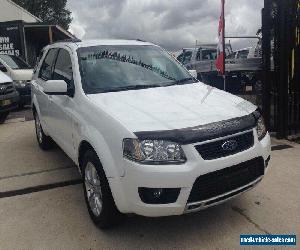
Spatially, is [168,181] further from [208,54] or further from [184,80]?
[208,54]

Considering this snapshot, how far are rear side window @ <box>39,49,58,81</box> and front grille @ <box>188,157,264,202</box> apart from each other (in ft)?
10.7

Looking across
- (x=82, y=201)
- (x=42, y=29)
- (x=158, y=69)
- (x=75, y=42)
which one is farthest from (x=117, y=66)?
(x=42, y=29)

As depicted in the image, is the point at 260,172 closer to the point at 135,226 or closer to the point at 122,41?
the point at 135,226

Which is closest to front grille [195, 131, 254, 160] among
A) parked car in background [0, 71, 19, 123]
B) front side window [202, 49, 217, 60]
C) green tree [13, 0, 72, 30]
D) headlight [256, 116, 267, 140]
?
headlight [256, 116, 267, 140]

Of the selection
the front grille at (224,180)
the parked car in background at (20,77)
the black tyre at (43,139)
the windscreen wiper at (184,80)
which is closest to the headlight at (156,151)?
the front grille at (224,180)

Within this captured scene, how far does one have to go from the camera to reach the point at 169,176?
9.71 ft

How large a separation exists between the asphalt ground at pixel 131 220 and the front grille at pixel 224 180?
50cm

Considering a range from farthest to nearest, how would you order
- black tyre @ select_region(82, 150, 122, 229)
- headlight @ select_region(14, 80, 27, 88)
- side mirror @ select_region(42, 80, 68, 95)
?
headlight @ select_region(14, 80, 27, 88), side mirror @ select_region(42, 80, 68, 95), black tyre @ select_region(82, 150, 122, 229)

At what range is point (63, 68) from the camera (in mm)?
4887

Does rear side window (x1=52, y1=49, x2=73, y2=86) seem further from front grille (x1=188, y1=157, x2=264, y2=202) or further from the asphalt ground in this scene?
front grille (x1=188, y1=157, x2=264, y2=202)

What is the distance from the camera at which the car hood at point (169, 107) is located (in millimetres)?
3161

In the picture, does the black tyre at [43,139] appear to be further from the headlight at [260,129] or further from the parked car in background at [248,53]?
the parked car in background at [248,53]

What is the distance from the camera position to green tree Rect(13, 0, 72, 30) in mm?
49438

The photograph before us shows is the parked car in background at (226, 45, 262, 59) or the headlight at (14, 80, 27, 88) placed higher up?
the parked car in background at (226, 45, 262, 59)
